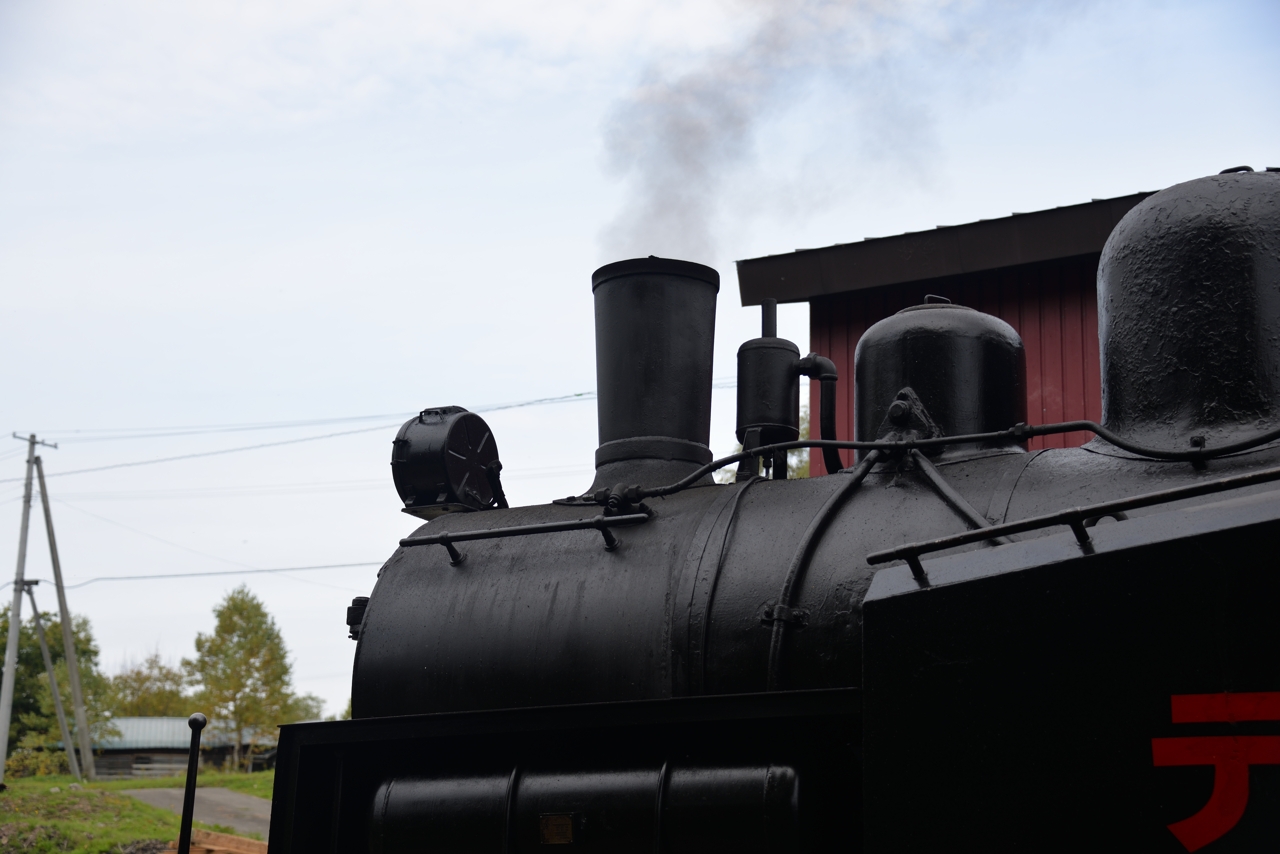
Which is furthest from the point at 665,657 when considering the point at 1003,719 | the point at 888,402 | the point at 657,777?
the point at 1003,719

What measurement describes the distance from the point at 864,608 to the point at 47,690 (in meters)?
45.3

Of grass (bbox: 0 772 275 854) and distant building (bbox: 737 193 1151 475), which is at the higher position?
distant building (bbox: 737 193 1151 475)

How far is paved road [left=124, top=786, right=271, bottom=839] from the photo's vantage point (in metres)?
17.7

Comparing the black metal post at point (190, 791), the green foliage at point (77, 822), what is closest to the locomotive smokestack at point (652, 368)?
the black metal post at point (190, 791)

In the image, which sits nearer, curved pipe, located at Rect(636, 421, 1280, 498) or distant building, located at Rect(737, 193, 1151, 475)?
curved pipe, located at Rect(636, 421, 1280, 498)

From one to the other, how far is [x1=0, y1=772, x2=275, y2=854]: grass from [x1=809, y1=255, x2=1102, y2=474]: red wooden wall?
24.2 feet

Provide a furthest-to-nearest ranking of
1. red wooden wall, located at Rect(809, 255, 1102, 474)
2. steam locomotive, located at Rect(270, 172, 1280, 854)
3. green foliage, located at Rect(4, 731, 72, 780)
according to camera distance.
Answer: green foliage, located at Rect(4, 731, 72, 780) < red wooden wall, located at Rect(809, 255, 1102, 474) < steam locomotive, located at Rect(270, 172, 1280, 854)

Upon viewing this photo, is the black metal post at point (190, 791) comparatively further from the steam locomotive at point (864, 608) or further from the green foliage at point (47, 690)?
the green foliage at point (47, 690)

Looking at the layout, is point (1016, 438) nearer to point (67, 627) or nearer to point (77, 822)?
point (77, 822)

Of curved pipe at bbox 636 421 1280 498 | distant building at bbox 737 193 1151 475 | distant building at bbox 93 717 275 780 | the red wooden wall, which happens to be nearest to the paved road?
distant building at bbox 737 193 1151 475

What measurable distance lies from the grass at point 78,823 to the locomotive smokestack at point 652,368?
8.60m

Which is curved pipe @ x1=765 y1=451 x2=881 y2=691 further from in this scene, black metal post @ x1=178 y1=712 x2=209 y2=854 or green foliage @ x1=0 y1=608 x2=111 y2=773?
green foliage @ x1=0 y1=608 x2=111 y2=773

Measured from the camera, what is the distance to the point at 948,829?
2564mm

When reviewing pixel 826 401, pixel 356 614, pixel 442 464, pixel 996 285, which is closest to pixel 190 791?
pixel 356 614
